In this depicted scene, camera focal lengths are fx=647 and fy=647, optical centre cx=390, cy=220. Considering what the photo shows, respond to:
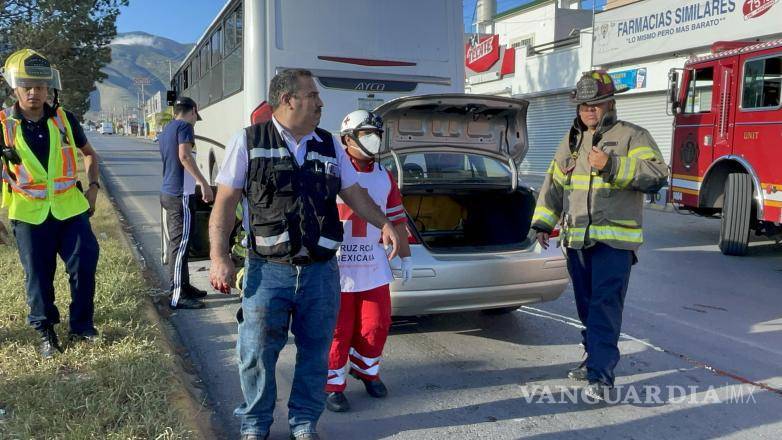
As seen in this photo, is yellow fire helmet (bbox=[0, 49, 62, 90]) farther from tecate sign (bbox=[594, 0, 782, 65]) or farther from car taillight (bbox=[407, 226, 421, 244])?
tecate sign (bbox=[594, 0, 782, 65])

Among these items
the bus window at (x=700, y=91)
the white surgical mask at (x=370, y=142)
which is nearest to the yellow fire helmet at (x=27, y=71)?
the white surgical mask at (x=370, y=142)

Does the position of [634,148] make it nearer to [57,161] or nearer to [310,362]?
[310,362]

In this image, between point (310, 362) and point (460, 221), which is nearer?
point (310, 362)

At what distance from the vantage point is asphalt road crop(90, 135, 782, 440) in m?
3.49

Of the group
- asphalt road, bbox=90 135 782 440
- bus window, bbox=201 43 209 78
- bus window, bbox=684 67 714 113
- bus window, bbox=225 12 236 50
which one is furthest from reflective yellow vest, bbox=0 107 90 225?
bus window, bbox=684 67 714 113

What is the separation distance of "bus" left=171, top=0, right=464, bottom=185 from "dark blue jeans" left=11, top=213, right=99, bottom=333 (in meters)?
3.54

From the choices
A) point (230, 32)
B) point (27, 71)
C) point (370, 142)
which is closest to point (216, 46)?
point (230, 32)

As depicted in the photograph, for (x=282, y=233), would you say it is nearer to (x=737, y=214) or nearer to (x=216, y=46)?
(x=737, y=214)

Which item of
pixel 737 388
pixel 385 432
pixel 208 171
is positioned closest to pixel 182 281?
pixel 385 432

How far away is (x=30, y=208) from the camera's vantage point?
402 cm

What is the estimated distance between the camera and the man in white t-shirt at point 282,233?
109 inches

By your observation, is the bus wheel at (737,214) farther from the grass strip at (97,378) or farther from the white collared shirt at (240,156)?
the white collared shirt at (240,156)

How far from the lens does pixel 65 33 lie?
18906 millimetres

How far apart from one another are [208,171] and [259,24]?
4059 millimetres
